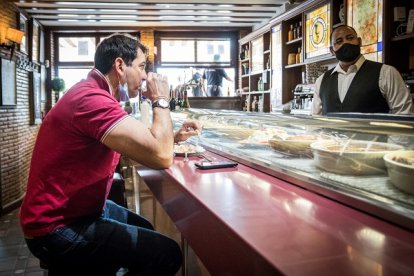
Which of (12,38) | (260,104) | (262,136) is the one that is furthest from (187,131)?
(260,104)

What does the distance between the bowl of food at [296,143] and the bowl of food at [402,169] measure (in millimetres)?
482

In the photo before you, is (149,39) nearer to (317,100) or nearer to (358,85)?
(317,100)

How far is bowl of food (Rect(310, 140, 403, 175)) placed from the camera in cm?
122

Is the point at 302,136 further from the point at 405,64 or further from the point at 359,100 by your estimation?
the point at 405,64

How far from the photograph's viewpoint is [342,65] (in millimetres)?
3395

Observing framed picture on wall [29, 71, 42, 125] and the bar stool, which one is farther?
framed picture on wall [29, 71, 42, 125]

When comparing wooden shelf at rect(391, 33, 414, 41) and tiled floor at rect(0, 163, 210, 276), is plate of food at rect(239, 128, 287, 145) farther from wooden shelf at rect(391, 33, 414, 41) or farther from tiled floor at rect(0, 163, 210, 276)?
wooden shelf at rect(391, 33, 414, 41)

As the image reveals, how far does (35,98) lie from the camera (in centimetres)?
779

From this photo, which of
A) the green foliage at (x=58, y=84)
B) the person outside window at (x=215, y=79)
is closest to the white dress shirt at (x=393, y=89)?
the person outside window at (x=215, y=79)

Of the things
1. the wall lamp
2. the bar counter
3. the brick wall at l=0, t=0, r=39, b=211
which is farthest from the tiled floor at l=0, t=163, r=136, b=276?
the wall lamp

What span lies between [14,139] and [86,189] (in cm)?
575

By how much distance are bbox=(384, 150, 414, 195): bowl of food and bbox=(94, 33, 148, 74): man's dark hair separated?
48.4 inches

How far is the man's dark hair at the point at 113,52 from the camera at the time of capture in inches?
71.0

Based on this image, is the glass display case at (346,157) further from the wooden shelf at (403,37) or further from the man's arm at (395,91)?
the wooden shelf at (403,37)
